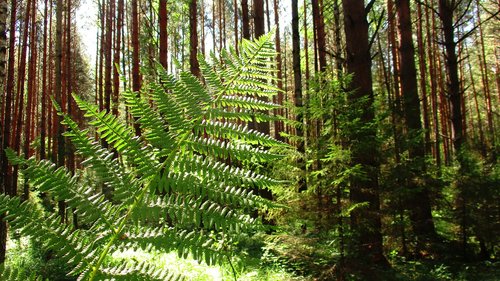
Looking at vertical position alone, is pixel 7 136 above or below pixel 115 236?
above

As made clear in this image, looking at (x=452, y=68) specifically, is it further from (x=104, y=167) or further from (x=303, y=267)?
(x=104, y=167)

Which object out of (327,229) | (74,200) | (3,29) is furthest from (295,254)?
(3,29)

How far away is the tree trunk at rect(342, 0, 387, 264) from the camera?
15.8 ft

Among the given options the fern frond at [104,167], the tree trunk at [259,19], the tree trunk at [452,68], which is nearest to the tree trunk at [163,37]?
the tree trunk at [259,19]

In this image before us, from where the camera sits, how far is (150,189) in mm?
926

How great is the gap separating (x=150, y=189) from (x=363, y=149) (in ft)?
14.3

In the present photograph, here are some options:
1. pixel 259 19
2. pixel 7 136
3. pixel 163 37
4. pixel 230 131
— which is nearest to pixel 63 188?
pixel 230 131

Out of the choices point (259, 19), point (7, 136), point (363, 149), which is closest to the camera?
point (363, 149)

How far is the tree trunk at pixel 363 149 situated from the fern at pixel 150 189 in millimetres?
3699

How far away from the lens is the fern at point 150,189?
2.69 feet

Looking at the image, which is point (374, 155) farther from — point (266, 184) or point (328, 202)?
point (266, 184)

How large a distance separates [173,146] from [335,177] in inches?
156

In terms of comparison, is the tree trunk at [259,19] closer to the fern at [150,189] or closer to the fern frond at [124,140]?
the fern at [150,189]

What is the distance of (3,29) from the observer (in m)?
5.38
